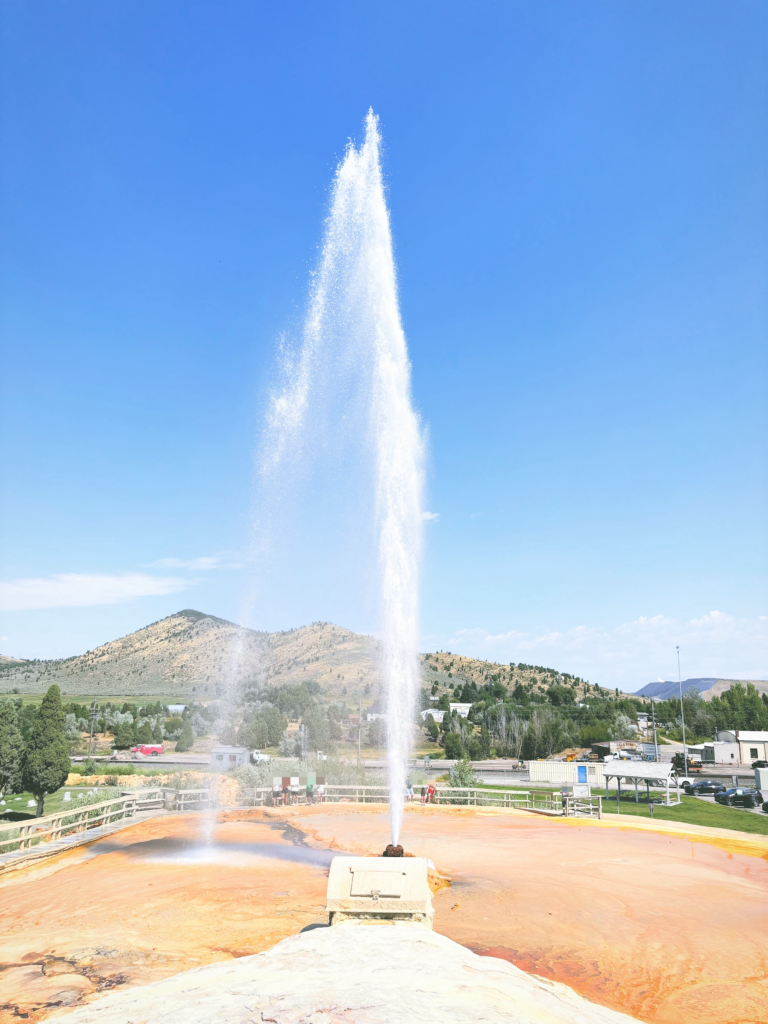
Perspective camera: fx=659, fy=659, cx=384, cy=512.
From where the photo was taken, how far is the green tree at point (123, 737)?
9269 cm

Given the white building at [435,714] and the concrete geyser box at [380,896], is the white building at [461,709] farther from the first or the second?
the concrete geyser box at [380,896]

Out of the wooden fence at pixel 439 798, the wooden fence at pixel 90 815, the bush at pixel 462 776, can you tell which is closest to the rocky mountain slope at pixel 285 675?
the bush at pixel 462 776

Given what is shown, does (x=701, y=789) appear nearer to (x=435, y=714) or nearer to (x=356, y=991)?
(x=356, y=991)

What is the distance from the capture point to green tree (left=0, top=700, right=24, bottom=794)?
38094 mm

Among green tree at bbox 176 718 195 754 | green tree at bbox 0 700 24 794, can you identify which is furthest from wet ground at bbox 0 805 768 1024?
green tree at bbox 176 718 195 754

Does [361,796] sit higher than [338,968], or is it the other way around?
[338,968]

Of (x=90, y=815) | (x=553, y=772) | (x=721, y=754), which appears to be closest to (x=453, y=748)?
(x=721, y=754)

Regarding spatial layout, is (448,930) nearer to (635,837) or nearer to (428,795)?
(635,837)

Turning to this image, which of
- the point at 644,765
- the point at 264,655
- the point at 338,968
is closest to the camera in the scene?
the point at 338,968

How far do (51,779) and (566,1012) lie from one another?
38.5m

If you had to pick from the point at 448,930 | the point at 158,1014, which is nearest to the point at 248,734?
the point at 448,930

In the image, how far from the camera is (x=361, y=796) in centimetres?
3628

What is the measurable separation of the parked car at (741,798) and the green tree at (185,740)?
7839 cm

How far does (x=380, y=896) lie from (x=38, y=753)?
1394 inches
